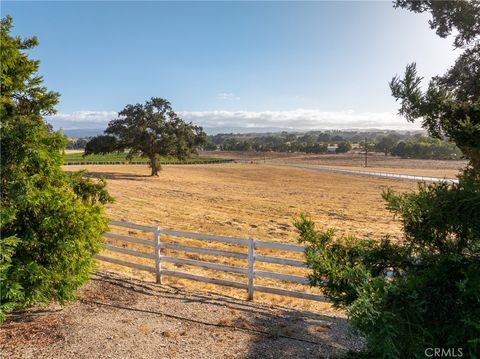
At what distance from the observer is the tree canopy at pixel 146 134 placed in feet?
133

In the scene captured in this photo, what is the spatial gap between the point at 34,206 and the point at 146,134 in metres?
34.8

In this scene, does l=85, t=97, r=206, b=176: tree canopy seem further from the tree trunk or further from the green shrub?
the green shrub

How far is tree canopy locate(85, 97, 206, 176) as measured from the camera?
4053 centimetres

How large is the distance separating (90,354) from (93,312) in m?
1.71

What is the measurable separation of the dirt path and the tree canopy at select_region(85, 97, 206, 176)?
33663mm

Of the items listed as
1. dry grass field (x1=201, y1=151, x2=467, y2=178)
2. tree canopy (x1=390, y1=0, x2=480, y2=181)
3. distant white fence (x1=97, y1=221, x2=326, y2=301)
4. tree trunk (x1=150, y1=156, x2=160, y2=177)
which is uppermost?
tree canopy (x1=390, y1=0, x2=480, y2=181)

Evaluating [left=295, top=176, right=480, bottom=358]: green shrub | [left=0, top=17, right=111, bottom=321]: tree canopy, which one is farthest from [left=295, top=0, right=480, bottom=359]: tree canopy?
[left=0, top=17, right=111, bottom=321]: tree canopy

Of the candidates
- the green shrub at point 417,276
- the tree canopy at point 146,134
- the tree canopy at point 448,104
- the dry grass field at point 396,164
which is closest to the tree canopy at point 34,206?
the green shrub at point 417,276

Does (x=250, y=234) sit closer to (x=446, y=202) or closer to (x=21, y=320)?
(x=21, y=320)

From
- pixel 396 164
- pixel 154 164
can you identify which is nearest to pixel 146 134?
pixel 154 164

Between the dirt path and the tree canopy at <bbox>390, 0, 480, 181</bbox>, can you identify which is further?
the dirt path

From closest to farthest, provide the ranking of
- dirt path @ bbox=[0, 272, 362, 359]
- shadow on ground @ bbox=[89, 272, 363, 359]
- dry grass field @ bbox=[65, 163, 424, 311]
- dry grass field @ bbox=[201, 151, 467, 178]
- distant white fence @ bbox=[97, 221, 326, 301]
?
dirt path @ bbox=[0, 272, 362, 359]
shadow on ground @ bbox=[89, 272, 363, 359]
distant white fence @ bbox=[97, 221, 326, 301]
dry grass field @ bbox=[65, 163, 424, 311]
dry grass field @ bbox=[201, 151, 467, 178]

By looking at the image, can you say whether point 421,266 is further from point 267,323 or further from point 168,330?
point 168,330

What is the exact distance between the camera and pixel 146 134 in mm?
40312
